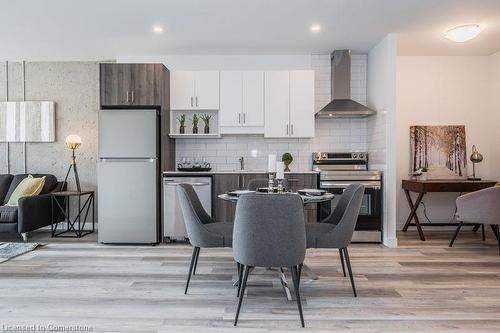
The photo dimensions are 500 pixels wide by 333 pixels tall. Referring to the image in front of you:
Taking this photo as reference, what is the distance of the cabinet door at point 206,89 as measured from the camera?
5.02 metres

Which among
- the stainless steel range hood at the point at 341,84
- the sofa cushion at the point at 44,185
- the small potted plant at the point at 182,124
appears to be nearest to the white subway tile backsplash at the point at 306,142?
the stainless steel range hood at the point at 341,84

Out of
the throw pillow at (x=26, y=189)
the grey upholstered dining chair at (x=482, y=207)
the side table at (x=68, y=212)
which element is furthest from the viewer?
the side table at (x=68, y=212)

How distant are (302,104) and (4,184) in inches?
178

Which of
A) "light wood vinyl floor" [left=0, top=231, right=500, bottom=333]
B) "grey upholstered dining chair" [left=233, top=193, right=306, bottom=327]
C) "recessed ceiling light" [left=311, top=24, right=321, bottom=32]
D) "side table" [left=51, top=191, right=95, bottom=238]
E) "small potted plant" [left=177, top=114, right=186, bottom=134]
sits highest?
"recessed ceiling light" [left=311, top=24, right=321, bottom=32]

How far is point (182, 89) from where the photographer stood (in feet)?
16.5

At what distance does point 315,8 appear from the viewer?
3732 mm

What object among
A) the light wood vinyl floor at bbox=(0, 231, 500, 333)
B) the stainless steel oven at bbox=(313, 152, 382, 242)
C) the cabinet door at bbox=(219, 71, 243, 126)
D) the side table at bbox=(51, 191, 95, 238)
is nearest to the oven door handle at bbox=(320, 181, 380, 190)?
the stainless steel oven at bbox=(313, 152, 382, 242)

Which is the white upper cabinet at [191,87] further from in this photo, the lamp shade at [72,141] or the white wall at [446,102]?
the white wall at [446,102]

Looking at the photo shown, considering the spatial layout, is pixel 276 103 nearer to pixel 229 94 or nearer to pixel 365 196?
pixel 229 94

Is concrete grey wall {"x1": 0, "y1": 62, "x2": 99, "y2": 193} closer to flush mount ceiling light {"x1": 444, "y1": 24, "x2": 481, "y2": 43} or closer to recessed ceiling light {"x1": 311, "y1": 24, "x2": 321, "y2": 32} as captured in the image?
recessed ceiling light {"x1": 311, "y1": 24, "x2": 321, "y2": 32}

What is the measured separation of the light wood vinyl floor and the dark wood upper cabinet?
6.39 ft

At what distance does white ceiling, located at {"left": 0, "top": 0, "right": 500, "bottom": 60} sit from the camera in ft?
12.0

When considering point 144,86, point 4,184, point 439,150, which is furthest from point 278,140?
point 4,184

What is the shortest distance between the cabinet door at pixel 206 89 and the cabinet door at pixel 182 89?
0.23ft
